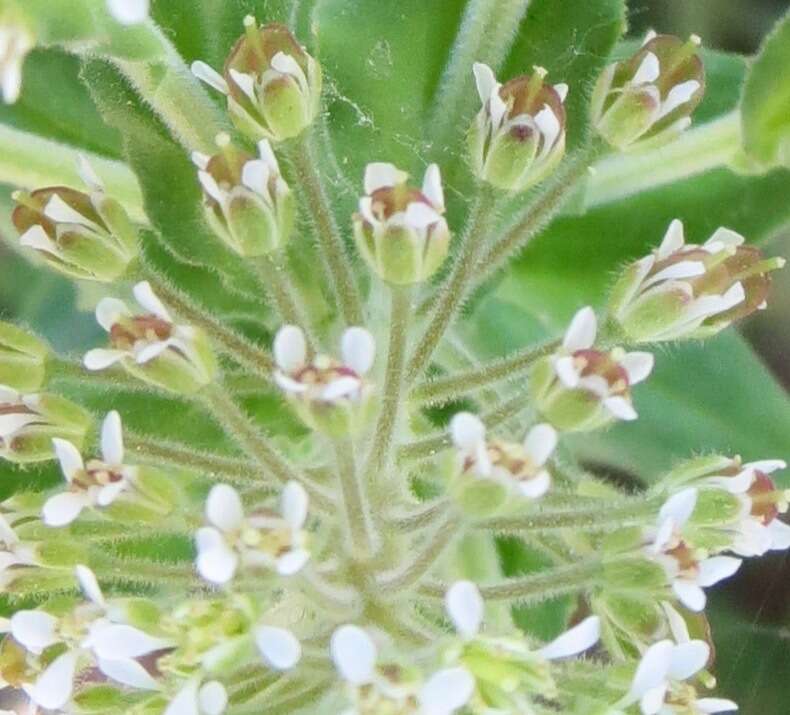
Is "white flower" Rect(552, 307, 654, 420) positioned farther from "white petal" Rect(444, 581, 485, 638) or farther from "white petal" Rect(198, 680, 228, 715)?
"white petal" Rect(198, 680, 228, 715)

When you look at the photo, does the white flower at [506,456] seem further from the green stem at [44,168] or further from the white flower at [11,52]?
the green stem at [44,168]

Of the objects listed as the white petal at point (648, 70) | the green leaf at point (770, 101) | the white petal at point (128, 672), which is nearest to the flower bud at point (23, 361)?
the white petal at point (128, 672)

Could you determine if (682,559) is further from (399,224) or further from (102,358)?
(102,358)

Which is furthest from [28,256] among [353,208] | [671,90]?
[671,90]

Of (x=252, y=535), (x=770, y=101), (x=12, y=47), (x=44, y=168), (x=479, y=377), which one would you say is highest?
(x=44, y=168)

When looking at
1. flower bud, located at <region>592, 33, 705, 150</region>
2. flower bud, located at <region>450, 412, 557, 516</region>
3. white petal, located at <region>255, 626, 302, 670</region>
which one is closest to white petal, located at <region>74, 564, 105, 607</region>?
white petal, located at <region>255, 626, 302, 670</region>

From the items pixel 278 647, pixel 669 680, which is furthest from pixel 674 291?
pixel 278 647

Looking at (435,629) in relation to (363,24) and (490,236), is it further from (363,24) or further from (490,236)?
(363,24)
